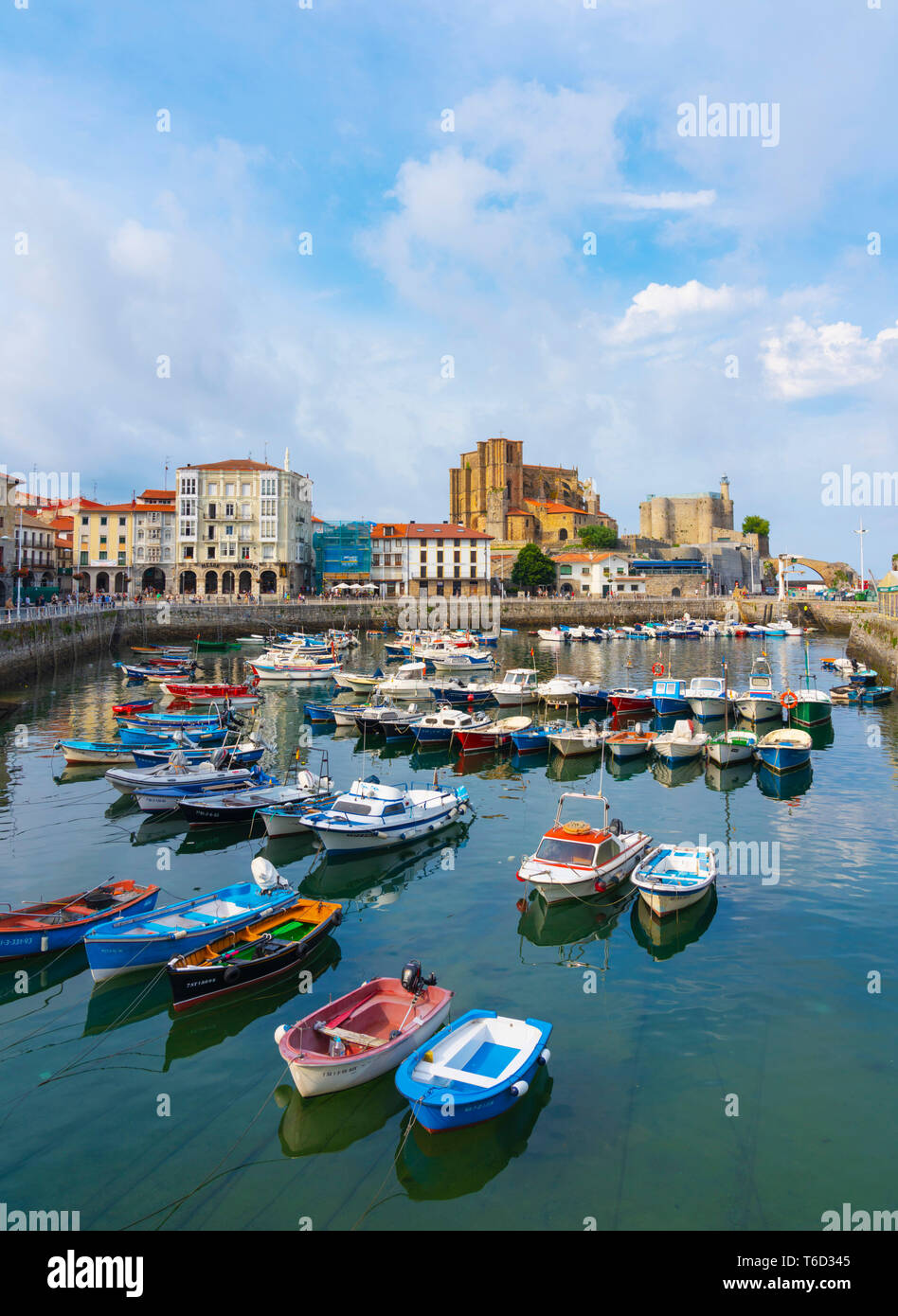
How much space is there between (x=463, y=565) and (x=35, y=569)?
2297 inches

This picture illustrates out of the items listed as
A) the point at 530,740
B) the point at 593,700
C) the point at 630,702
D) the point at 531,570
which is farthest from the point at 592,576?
the point at 530,740

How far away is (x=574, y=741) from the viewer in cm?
3569

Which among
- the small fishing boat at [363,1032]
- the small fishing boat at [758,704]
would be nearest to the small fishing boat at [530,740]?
the small fishing boat at [758,704]

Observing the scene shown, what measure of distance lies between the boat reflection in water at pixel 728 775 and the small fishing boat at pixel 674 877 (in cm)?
1077

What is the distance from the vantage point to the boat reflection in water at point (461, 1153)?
34.0ft

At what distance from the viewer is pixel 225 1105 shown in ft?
39.1

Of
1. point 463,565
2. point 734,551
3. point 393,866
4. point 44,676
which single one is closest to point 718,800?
point 393,866

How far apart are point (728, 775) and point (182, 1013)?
23.5 m

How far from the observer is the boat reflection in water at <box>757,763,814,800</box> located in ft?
96.5

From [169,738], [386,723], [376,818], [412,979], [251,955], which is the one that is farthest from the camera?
[386,723]

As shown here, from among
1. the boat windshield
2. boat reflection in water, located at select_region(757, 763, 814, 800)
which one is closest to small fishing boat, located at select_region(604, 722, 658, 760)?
boat reflection in water, located at select_region(757, 763, 814, 800)

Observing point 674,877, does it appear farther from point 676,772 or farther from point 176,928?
point 676,772

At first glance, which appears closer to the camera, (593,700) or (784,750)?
(784,750)
